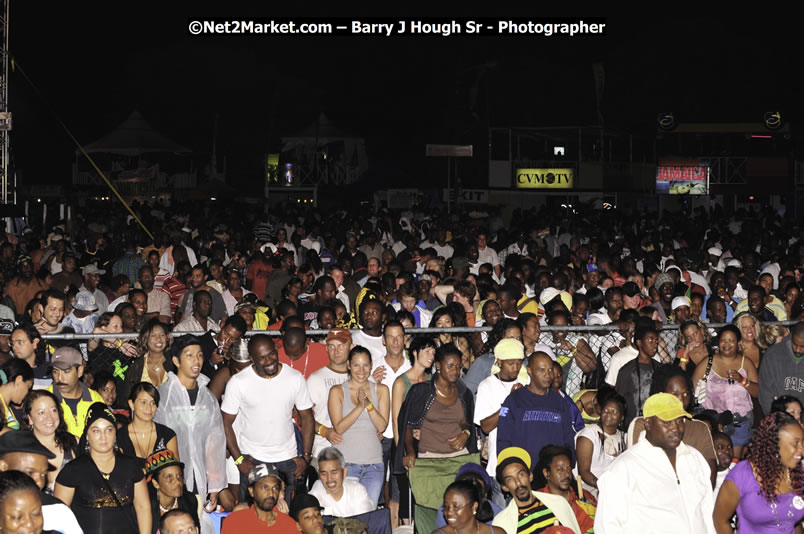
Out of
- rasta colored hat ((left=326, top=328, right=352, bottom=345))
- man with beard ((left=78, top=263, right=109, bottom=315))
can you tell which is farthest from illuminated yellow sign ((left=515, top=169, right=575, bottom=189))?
rasta colored hat ((left=326, top=328, right=352, bottom=345))

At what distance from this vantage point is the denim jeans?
27.5 feet

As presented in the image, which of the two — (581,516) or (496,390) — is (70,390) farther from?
(581,516)

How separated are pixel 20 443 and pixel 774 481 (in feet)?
13.3

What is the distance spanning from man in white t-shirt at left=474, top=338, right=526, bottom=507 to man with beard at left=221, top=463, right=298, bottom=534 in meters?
1.96

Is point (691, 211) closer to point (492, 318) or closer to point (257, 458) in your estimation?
point (492, 318)

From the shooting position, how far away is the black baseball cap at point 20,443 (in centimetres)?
632

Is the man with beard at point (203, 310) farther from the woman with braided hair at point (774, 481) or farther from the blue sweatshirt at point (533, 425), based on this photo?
the woman with braided hair at point (774, 481)

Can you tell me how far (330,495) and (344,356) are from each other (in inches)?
58.1

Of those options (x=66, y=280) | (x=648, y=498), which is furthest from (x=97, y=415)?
(x=66, y=280)

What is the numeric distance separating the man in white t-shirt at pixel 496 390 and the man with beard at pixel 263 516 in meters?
1.96

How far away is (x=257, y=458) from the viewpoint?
26.9 feet

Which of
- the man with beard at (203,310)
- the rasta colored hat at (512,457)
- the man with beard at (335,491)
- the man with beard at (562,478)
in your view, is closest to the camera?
the rasta colored hat at (512,457)

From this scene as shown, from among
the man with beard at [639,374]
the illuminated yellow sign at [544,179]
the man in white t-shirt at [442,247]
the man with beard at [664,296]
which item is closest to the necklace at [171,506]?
the man with beard at [639,374]

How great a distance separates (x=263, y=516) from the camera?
6793 millimetres
